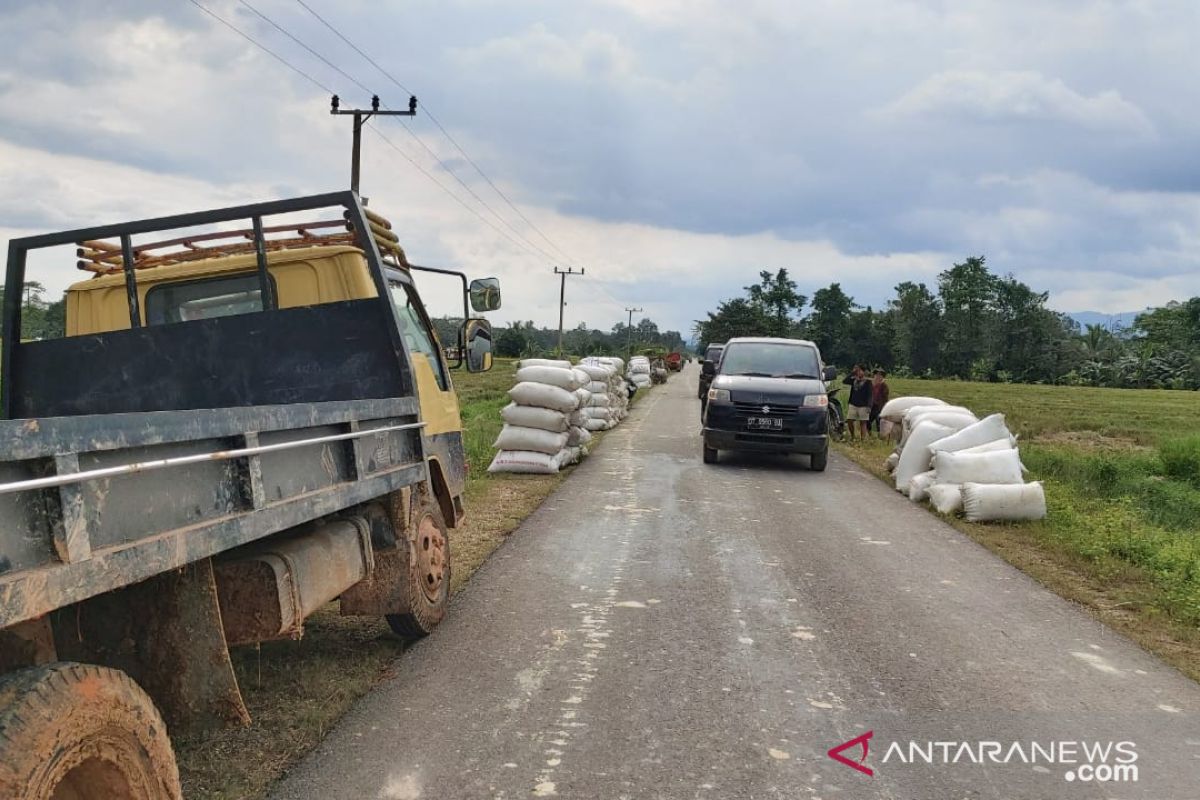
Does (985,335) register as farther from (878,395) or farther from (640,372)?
(878,395)

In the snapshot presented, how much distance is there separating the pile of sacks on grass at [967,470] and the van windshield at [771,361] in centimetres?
185

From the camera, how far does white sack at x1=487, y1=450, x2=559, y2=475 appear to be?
11.6 metres

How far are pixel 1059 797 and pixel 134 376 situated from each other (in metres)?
4.52

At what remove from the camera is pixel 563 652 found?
469 centimetres

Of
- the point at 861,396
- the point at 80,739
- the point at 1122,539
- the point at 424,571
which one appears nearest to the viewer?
the point at 80,739

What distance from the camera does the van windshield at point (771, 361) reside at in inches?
514

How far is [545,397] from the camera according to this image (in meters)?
12.0

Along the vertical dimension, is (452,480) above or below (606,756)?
above

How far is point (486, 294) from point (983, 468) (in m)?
5.94

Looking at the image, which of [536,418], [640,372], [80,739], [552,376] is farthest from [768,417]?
[640,372]

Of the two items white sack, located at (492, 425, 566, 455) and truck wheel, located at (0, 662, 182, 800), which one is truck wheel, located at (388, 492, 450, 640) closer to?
truck wheel, located at (0, 662, 182, 800)

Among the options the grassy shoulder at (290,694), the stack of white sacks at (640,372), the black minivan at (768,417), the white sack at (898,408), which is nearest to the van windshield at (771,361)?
the black minivan at (768,417)

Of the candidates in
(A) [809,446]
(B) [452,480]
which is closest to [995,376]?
(A) [809,446]

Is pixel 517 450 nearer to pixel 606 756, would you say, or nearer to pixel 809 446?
pixel 809 446
